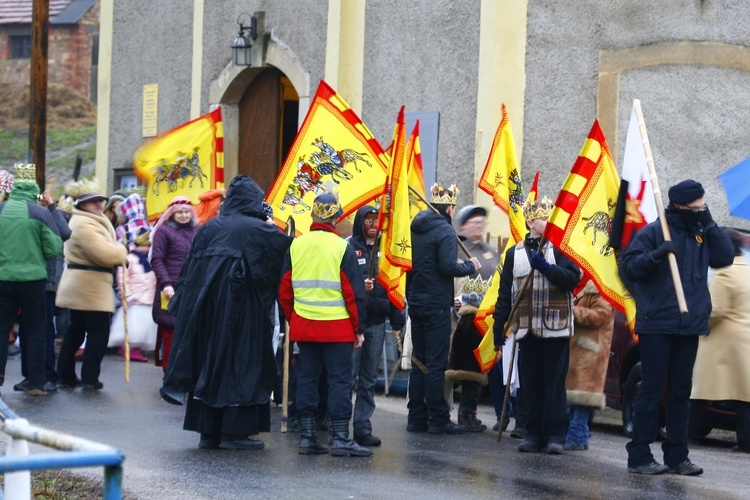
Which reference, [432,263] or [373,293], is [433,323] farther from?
[373,293]

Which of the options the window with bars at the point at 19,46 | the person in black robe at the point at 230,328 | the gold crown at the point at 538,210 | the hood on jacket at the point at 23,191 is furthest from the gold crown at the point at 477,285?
the window with bars at the point at 19,46

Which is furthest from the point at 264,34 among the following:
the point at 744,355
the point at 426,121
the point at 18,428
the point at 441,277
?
the point at 18,428

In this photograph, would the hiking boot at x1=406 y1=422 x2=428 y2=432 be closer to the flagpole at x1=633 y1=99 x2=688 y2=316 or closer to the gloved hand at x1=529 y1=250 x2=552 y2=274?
the gloved hand at x1=529 y1=250 x2=552 y2=274

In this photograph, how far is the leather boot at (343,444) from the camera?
30.9ft

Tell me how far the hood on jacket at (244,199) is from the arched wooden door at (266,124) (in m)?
10.1

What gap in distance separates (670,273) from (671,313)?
25 cm

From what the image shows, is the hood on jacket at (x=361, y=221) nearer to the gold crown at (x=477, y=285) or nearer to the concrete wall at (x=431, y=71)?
the gold crown at (x=477, y=285)

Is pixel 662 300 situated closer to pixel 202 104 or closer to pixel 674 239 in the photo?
pixel 674 239

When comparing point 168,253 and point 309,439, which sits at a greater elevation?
point 168,253

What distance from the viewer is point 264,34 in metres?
19.5

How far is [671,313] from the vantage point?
8.70 metres

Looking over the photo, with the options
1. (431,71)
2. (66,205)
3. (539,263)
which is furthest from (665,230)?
(431,71)

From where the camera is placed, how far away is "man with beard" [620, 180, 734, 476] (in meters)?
8.76

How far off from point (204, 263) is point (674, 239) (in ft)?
10.3
